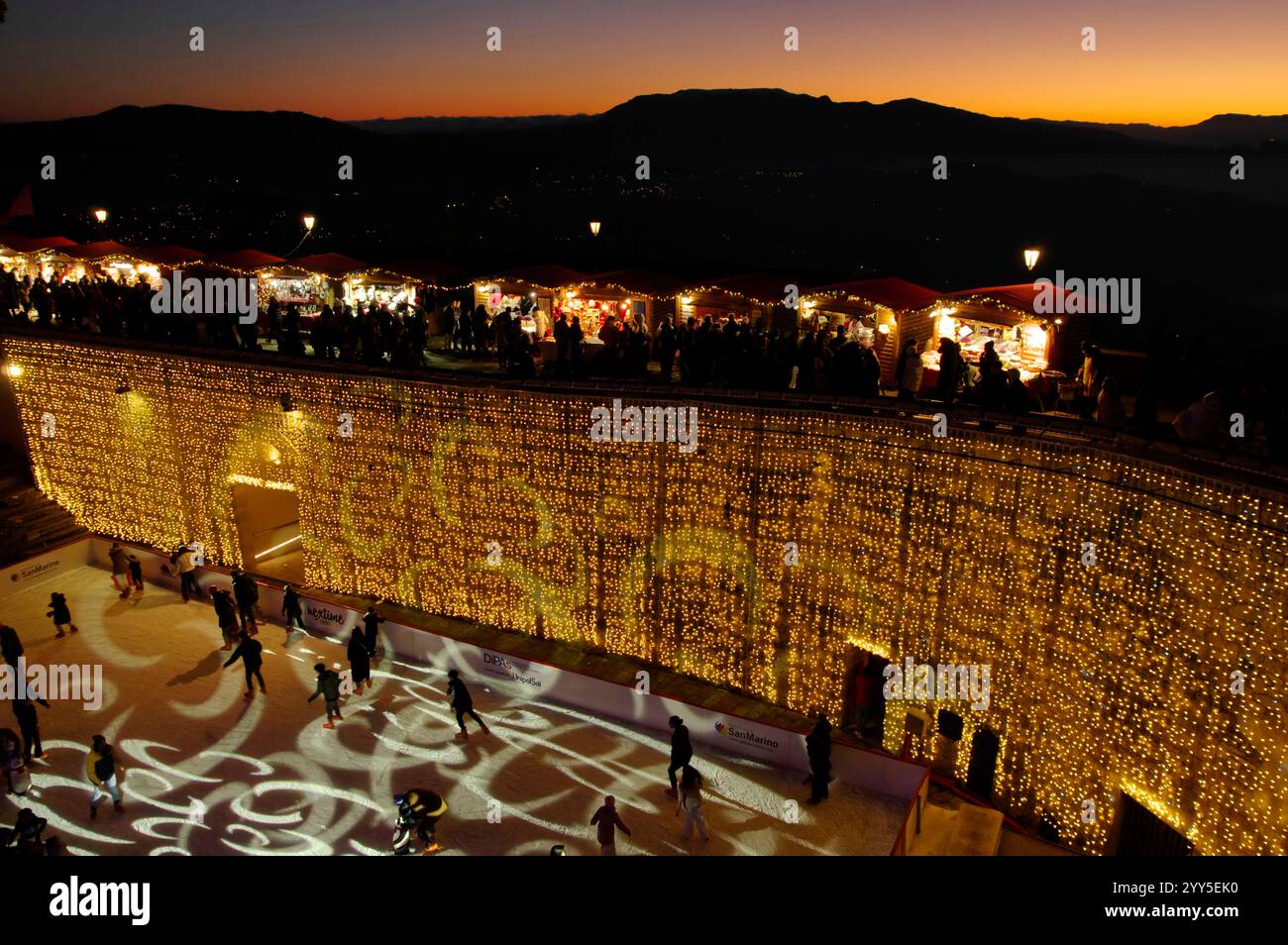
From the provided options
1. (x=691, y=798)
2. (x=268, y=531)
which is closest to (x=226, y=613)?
(x=268, y=531)

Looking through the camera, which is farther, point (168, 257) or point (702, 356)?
point (168, 257)

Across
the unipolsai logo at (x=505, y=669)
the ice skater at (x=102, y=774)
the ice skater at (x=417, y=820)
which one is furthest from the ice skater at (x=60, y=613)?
the ice skater at (x=417, y=820)

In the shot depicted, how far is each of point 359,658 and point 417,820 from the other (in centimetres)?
410

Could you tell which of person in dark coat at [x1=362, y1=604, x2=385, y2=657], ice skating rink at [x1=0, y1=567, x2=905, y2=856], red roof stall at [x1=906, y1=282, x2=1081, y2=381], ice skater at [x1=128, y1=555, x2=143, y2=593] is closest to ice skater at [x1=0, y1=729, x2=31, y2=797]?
ice skating rink at [x1=0, y1=567, x2=905, y2=856]

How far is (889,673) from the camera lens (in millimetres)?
12188

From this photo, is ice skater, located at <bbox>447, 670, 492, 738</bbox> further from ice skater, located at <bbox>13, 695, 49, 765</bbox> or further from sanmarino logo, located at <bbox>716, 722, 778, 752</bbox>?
ice skater, located at <bbox>13, 695, 49, 765</bbox>

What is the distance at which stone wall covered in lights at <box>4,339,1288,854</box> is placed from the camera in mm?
8266

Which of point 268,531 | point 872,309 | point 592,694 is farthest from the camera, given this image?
point 268,531

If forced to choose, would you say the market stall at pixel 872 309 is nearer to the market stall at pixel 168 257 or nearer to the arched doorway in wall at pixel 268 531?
the arched doorway in wall at pixel 268 531

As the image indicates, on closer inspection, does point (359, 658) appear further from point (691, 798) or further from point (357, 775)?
point (691, 798)

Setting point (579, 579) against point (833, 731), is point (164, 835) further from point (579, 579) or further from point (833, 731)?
point (833, 731)

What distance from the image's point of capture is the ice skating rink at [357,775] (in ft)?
34.1

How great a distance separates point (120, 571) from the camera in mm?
17172

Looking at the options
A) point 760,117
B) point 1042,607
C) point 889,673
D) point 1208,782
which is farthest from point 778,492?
point 760,117
